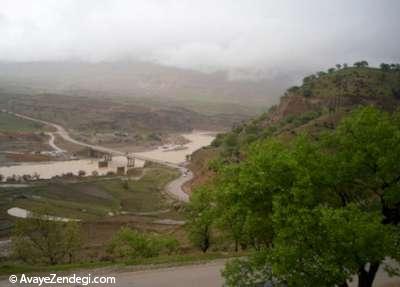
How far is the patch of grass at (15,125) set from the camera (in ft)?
552

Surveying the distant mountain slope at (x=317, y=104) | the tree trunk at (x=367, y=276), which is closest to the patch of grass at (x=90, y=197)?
the distant mountain slope at (x=317, y=104)

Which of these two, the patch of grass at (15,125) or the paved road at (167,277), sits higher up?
the paved road at (167,277)

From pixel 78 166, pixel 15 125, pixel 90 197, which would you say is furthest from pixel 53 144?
pixel 90 197

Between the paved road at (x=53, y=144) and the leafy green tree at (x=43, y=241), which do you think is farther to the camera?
the paved road at (x=53, y=144)

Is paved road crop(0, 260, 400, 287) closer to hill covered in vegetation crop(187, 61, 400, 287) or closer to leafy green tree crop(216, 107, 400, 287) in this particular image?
hill covered in vegetation crop(187, 61, 400, 287)

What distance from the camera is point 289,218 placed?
42.8ft

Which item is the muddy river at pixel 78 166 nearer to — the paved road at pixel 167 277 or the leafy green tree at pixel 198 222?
the leafy green tree at pixel 198 222

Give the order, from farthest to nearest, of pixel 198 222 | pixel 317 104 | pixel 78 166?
pixel 78 166
pixel 317 104
pixel 198 222

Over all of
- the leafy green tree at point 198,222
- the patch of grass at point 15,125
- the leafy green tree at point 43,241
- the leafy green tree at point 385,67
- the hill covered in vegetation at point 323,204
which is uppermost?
the leafy green tree at point 385,67

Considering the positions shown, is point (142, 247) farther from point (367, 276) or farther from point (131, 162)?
point (131, 162)

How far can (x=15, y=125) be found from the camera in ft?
574

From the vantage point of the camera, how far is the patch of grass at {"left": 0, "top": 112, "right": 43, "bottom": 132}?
168113mm

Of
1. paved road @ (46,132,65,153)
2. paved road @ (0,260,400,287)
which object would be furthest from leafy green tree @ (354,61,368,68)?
paved road @ (0,260,400,287)

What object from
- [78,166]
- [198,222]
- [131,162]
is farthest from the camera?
[131,162]
